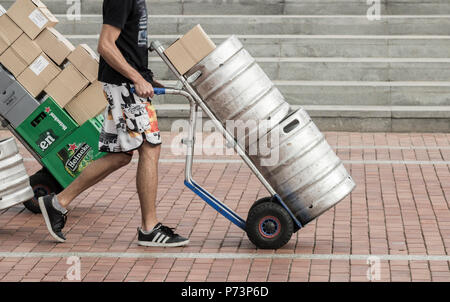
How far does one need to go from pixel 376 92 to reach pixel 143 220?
5979mm

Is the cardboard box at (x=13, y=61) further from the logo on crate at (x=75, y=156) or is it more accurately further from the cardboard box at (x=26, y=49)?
the logo on crate at (x=75, y=156)

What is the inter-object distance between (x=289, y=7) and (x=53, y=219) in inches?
325

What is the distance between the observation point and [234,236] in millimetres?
7391

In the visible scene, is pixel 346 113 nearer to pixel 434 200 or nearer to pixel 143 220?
pixel 434 200

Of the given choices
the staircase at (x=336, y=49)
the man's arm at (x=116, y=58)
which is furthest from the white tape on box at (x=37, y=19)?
the staircase at (x=336, y=49)

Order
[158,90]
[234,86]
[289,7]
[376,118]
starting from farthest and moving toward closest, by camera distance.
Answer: [289,7] → [376,118] → [158,90] → [234,86]

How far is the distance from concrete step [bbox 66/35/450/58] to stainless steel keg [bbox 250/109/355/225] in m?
6.70

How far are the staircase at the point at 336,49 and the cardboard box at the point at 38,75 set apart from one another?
429cm

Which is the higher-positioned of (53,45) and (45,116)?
(53,45)

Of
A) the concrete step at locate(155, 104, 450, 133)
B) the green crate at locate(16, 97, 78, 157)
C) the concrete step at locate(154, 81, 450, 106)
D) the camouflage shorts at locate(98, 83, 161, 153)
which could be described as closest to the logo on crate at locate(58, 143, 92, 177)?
the green crate at locate(16, 97, 78, 157)

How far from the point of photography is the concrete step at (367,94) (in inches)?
484

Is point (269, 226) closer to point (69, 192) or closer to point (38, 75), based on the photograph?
point (69, 192)

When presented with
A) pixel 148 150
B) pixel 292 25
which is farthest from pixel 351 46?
pixel 148 150

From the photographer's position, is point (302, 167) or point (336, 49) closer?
point (302, 167)
